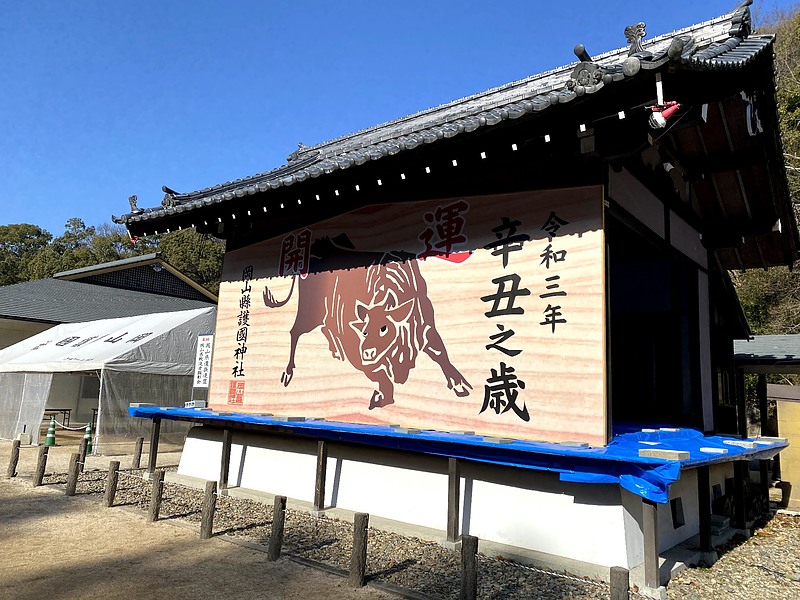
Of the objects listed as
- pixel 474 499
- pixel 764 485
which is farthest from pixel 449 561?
pixel 764 485

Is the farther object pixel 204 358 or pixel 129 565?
pixel 204 358

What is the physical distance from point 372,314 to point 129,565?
3533 mm

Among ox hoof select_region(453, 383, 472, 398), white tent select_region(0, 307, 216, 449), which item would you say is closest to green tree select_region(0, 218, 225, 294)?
white tent select_region(0, 307, 216, 449)

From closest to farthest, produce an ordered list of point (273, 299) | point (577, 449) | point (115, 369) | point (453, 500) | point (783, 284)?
point (577, 449) < point (453, 500) < point (273, 299) < point (115, 369) < point (783, 284)

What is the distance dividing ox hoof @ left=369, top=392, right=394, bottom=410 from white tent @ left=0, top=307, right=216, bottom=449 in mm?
8627

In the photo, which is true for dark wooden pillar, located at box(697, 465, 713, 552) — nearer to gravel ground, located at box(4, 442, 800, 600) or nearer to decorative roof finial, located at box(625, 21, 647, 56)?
gravel ground, located at box(4, 442, 800, 600)

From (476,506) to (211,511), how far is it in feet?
8.88

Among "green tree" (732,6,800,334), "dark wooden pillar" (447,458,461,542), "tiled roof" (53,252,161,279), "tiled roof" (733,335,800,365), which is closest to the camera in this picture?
"dark wooden pillar" (447,458,461,542)

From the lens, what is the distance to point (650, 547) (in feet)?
14.7

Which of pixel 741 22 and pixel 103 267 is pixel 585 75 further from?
pixel 103 267

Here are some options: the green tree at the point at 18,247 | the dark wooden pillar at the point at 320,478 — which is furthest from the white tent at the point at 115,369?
the green tree at the point at 18,247

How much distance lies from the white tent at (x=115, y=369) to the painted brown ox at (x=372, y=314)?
7.44 meters

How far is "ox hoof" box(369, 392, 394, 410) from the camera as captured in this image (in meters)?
6.51

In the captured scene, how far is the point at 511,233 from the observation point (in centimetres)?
588
